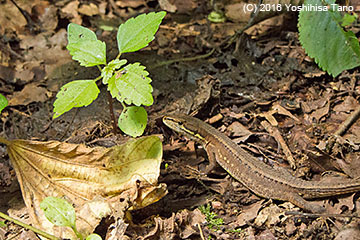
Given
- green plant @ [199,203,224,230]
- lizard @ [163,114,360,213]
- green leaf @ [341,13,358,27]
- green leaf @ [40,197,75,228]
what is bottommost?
green plant @ [199,203,224,230]

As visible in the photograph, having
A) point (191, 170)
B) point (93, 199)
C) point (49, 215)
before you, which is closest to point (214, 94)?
point (191, 170)

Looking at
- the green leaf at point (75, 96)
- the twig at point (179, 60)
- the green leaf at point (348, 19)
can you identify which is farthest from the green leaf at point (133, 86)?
the green leaf at point (348, 19)

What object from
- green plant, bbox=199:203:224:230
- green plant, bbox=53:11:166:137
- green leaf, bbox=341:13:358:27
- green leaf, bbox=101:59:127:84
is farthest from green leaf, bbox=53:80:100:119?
green leaf, bbox=341:13:358:27

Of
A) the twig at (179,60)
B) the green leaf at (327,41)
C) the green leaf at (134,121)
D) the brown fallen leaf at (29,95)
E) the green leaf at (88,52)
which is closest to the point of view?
the green leaf at (88,52)

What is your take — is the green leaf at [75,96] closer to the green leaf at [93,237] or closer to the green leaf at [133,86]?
the green leaf at [133,86]

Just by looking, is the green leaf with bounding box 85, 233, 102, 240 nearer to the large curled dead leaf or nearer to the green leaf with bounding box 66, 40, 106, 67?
the large curled dead leaf

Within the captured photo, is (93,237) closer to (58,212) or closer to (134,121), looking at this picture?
(58,212)
